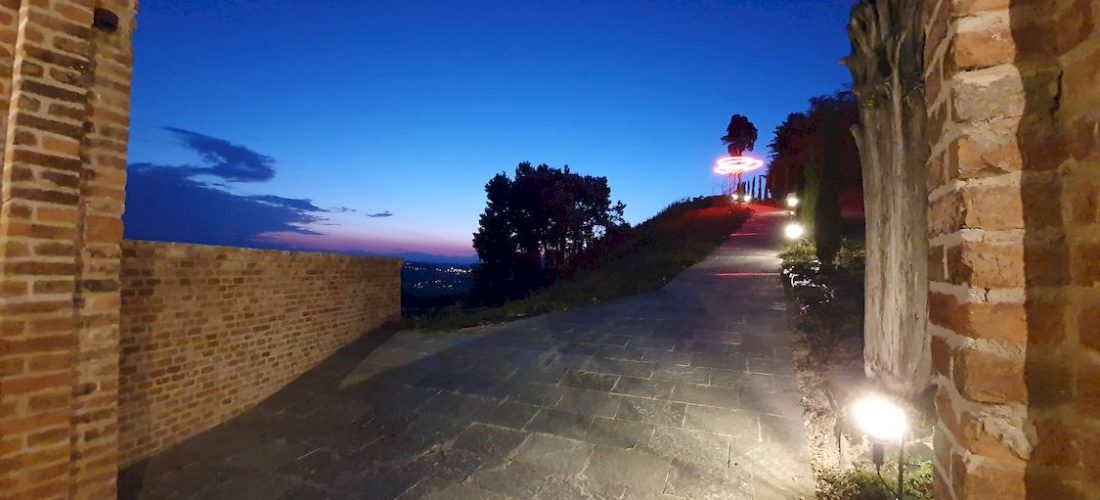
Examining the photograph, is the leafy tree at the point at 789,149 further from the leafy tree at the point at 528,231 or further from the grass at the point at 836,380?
the grass at the point at 836,380

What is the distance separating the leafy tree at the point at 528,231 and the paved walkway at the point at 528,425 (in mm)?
19806

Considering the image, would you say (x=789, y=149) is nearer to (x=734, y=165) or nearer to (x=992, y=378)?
(x=734, y=165)

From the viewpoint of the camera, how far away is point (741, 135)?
47812 millimetres

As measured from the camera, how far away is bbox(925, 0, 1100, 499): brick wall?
1.13 meters

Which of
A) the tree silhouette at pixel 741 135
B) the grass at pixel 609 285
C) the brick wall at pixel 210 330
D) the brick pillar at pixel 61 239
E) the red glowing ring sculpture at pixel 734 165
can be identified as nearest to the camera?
the brick pillar at pixel 61 239

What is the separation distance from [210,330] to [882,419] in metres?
6.03

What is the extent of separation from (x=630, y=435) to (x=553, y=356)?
7.36 ft

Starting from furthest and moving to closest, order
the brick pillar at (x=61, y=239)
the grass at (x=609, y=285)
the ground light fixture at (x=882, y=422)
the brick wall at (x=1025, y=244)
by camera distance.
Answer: the grass at (x=609, y=285)
the ground light fixture at (x=882, y=422)
the brick pillar at (x=61, y=239)
the brick wall at (x=1025, y=244)

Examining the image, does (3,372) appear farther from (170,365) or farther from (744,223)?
(744,223)

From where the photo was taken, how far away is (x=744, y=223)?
78.3ft

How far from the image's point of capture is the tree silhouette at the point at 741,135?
156 ft

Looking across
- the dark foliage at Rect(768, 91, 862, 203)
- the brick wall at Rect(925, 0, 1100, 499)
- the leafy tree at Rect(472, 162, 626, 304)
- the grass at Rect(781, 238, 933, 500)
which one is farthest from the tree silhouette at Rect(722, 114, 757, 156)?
the brick wall at Rect(925, 0, 1100, 499)

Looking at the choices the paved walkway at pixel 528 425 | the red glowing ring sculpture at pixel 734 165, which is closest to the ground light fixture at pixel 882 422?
the paved walkway at pixel 528 425

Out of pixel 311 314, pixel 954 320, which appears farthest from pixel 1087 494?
pixel 311 314
